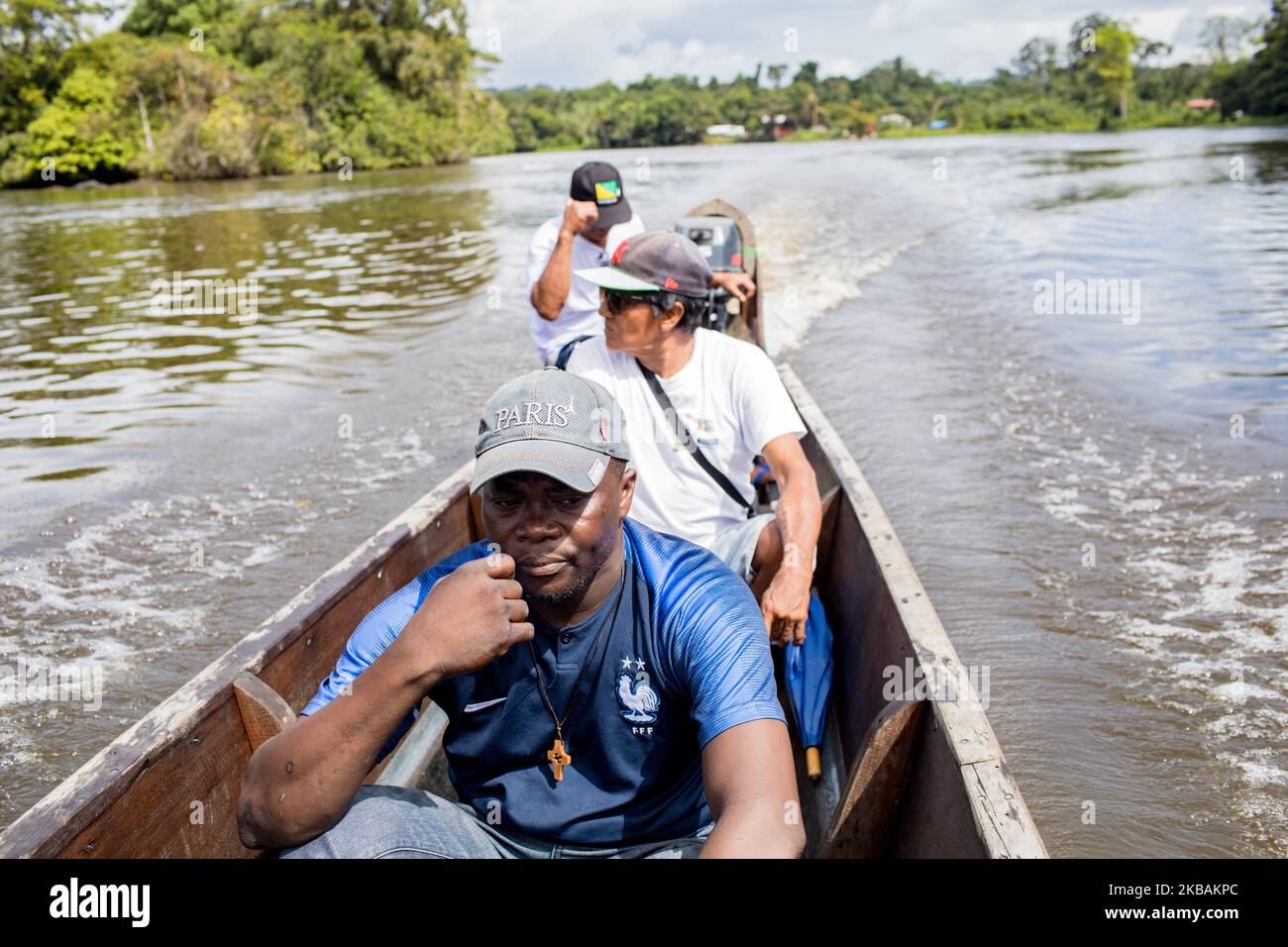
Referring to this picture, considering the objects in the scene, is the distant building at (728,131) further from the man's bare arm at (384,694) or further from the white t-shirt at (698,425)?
the man's bare arm at (384,694)

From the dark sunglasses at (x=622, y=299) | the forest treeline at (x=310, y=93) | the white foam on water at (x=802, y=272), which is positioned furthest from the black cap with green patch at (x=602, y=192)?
the forest treeline at (x=310, y=93)

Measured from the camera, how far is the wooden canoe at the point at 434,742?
1.92 m

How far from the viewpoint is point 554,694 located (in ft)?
6.07

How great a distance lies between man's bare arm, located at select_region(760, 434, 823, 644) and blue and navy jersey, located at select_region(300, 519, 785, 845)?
81cm

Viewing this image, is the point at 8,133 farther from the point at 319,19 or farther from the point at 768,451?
the point at 768,451

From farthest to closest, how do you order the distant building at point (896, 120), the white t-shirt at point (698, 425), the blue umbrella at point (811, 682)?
1. the distant building at point (896, 120)
2. the white t-shirt at point (698, 425)
3. the blue umbrella at point (811, 682)

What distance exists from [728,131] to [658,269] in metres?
74.1

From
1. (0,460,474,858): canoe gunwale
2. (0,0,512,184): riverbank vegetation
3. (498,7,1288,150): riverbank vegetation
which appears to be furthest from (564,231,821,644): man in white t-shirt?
(498,7,1288,150): riverbank vegetation

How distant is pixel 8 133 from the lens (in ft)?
133

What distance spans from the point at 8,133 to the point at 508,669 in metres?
48.3

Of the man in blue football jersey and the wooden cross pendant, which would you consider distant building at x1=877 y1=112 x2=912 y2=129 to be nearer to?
the man in blue football jersey

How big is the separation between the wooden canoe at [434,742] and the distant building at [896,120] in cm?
7555

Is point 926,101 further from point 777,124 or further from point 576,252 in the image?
point 576,252
